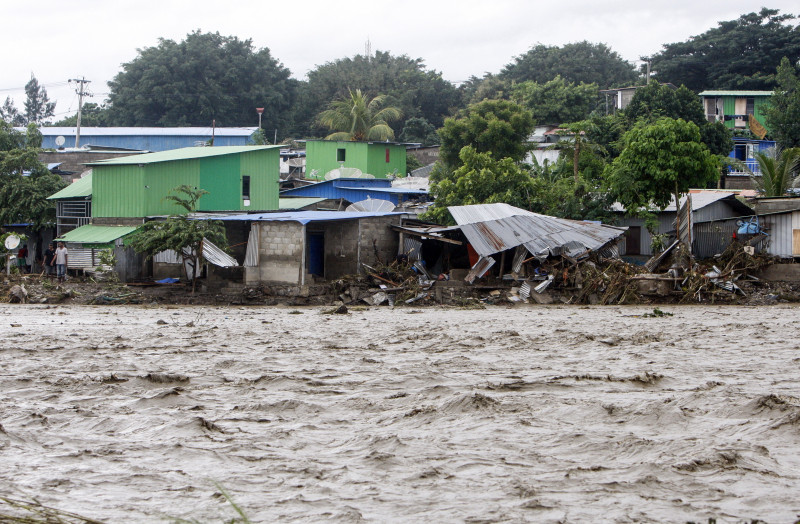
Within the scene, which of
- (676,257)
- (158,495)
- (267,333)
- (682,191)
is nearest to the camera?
(158,495)

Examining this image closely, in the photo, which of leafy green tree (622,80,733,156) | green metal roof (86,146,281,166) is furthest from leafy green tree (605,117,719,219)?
green metal roof (86,146,281,166)

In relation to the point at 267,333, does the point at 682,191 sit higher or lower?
higher

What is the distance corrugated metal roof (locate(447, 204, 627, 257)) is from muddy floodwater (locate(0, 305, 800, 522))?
29.2 ft

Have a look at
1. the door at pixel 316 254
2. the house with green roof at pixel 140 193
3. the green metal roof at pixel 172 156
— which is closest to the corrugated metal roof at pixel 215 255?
the door at pixel 316 254

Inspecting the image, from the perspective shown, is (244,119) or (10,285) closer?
(10,285)

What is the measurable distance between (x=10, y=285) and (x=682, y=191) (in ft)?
58.9

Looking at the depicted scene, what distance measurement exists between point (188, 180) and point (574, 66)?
36.7m

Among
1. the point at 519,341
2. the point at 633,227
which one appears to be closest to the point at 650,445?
the point at 519,341

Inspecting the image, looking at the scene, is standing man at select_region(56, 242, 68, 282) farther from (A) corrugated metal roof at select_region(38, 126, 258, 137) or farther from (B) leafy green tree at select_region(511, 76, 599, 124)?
(B) leafy green tree at select_region(511, 76, 599, 124)

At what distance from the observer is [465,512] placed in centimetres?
445

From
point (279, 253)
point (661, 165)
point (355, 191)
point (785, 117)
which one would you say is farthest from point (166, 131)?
point (785, 117)

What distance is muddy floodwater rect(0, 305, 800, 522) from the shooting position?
15.2 feet

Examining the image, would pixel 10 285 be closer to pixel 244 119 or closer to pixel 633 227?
pixel 633 227

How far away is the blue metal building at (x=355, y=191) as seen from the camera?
108ft
